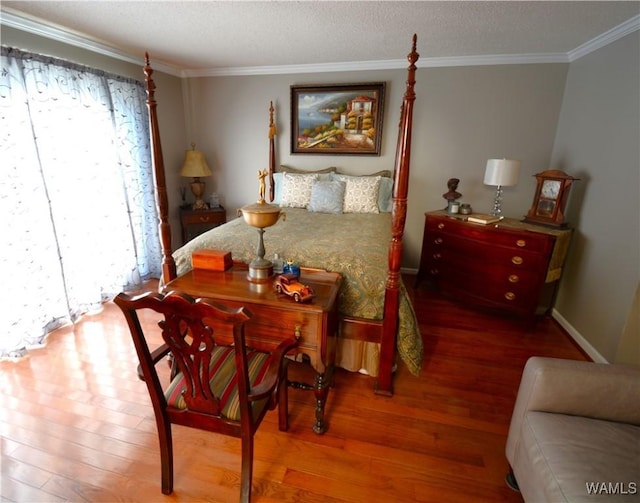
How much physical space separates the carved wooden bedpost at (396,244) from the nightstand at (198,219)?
266 centimetres

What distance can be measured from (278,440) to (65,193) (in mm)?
2501

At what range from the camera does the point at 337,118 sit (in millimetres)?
3549

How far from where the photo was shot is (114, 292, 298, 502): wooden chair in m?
0.99

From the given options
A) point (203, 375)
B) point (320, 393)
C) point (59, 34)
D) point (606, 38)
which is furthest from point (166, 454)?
point (606, 38)

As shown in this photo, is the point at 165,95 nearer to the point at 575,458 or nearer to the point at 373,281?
the point at 373,281

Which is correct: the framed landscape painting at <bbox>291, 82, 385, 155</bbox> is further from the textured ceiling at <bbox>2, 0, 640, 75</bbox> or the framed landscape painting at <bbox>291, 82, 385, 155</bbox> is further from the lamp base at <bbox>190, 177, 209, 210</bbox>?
the lamp base at <bbox>190, 177, 209, 210</bbox>

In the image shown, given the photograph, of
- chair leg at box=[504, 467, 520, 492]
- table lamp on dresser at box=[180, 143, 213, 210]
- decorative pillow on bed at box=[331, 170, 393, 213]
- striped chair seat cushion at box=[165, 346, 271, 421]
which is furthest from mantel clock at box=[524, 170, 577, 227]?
table lamp on dresser at box=[180, 143, 213, 210]

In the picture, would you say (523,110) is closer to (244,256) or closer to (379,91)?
(379,91)

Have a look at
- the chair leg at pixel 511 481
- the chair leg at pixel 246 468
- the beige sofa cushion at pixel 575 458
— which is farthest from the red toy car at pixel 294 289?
the chair leg at pixel 511 481

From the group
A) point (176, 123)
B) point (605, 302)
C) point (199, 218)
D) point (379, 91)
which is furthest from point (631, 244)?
point (176, 123)

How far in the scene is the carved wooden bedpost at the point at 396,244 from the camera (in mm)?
1584

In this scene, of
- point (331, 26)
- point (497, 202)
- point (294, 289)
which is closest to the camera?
point (294, 289)

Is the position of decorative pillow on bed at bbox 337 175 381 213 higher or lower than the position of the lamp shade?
lower

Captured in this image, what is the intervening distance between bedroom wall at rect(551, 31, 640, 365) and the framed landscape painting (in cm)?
174
